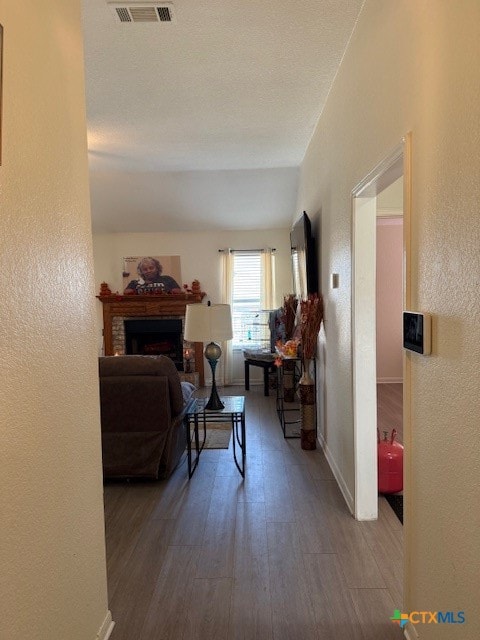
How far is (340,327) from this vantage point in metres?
3.23

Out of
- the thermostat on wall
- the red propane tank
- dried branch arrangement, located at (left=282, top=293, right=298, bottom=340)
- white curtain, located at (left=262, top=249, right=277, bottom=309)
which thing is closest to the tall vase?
the red propane tank

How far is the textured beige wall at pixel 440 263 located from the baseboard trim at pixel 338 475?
1.03m

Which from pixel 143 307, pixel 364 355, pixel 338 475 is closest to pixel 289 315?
pixel 143 307

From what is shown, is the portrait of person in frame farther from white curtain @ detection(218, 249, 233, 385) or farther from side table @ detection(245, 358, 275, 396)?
side table @ detection(245, 358, 275, 396)

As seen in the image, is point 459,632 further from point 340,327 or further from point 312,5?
point 312,5

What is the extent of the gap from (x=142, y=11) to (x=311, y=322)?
2639 millimetres

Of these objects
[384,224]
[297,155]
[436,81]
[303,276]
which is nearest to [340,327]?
[303,276]

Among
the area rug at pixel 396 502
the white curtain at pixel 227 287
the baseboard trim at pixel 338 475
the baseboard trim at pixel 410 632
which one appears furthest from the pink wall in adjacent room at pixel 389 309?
the baseboard trim at pixel 410 632

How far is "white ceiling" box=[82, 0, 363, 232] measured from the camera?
2547 millimetres

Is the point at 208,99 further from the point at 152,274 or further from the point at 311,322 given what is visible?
the point at 152,274

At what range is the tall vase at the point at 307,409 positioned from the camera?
158 inches

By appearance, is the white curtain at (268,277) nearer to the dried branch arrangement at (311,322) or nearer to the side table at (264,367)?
the side table at (264,367)

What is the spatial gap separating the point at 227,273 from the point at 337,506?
4.76 metres

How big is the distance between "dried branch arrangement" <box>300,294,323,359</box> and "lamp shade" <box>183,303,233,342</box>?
86 cm
